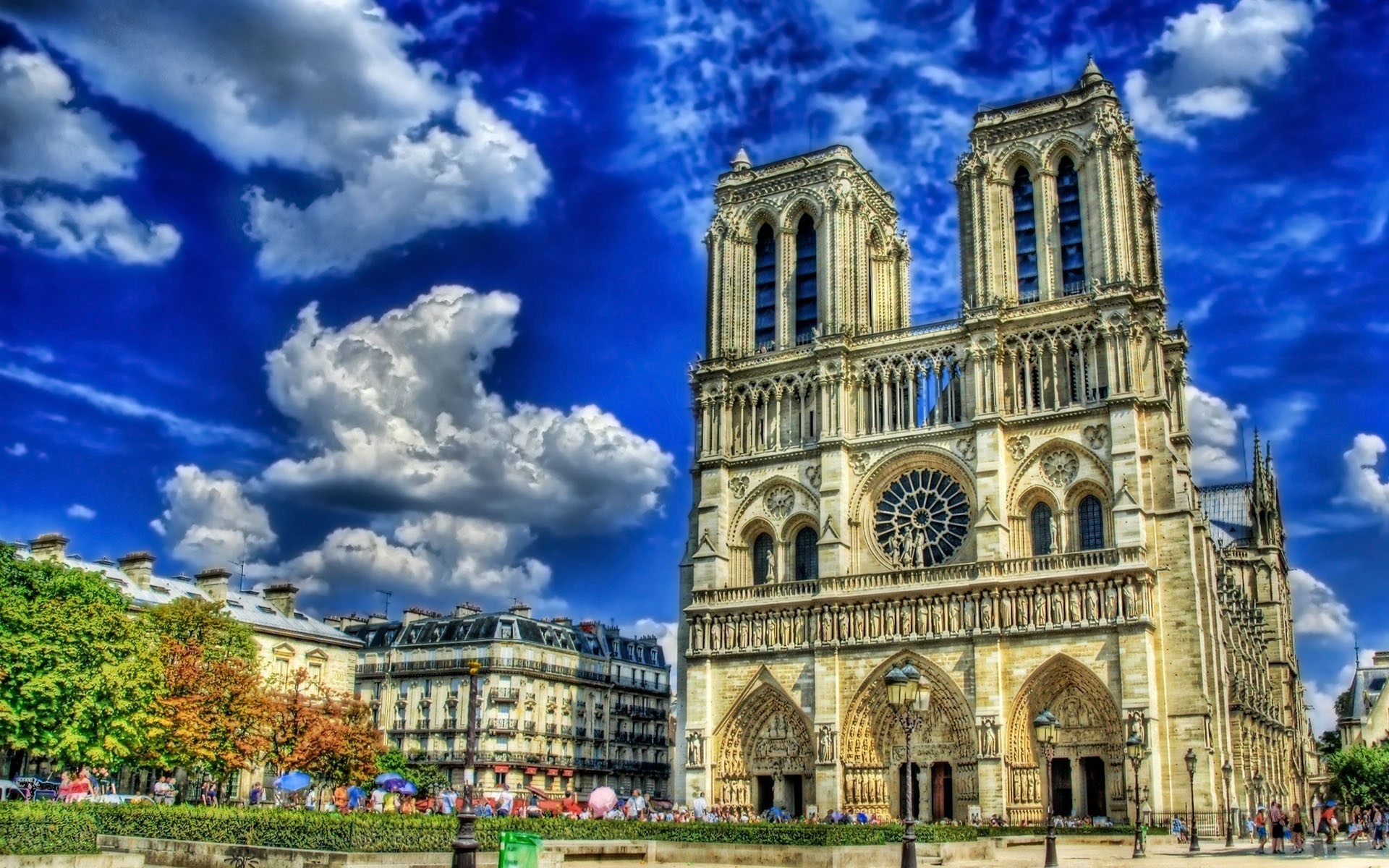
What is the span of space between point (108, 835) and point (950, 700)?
31.3 metres

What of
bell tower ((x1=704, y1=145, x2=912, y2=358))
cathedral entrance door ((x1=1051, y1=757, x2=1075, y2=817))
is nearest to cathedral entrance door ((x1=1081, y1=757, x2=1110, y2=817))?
cathedral entrance door ((x1=1051, y1=757, x2=1075, y2=817))

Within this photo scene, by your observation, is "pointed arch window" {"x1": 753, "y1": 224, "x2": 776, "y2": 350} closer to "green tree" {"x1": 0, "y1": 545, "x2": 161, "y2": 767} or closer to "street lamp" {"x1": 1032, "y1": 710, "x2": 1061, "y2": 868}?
"green tree" {"x1": 0, "y1": 545, "x2": 161, "y2": 767}

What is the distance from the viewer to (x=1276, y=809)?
1353 inches

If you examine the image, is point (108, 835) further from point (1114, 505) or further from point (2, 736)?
point (1114, 505)

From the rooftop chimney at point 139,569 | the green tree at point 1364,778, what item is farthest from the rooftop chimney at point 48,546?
the green tree at point 1364,778

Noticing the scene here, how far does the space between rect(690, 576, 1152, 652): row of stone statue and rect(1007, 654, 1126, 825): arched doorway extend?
1.93 metres

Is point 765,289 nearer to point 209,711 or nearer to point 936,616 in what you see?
point 936,616

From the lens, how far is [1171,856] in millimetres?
32938

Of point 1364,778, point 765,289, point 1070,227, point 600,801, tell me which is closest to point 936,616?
point 600,801

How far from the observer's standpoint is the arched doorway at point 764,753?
171 ft

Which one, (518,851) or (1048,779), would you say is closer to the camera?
(518,851)

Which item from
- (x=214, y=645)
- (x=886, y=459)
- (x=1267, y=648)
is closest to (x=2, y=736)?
(x=214, y=645)

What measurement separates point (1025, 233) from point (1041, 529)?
42.5ft

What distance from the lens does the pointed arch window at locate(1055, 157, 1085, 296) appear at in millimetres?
52906
